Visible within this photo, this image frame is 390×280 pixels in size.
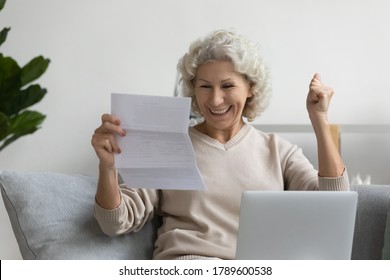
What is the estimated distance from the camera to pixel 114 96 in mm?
1929

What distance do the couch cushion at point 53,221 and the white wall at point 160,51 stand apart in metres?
1.69

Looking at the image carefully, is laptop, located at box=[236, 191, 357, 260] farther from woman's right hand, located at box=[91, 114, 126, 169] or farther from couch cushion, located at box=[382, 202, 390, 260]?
couch cushion, located at box=[382, 202, 390, 260]

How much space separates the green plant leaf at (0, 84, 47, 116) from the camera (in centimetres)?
196

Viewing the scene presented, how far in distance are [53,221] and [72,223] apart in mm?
60

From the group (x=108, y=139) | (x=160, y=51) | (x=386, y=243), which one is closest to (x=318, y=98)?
(x=386, y=243)

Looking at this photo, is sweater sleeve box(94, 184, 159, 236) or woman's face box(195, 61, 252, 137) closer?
sweater sleeve box(94, 184, 159, 236)

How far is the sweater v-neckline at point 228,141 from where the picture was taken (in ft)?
7.80

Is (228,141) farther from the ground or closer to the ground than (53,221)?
farther from the ground

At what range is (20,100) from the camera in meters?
1.97

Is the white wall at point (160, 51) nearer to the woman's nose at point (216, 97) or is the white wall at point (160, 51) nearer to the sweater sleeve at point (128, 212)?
the woman's nose at point (216, 97)

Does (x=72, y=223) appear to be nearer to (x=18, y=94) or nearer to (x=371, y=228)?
(x=18, y=94)

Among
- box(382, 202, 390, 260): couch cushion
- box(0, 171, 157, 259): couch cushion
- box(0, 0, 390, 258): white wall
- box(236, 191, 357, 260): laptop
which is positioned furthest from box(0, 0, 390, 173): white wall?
box(236, 191, 357, 260): laptop

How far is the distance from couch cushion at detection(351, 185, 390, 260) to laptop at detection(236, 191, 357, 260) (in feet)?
2.77
